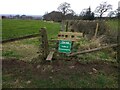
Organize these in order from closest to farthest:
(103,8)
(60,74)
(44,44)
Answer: (60,74)
(44,44)
(103,8)

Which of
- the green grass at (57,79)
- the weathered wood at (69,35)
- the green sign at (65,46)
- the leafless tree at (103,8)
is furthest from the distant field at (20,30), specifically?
the leafless tree at (103,8)

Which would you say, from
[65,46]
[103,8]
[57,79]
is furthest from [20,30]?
[103,8]

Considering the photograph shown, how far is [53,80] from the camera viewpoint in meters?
5.45

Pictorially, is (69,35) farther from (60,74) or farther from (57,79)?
(57,79)

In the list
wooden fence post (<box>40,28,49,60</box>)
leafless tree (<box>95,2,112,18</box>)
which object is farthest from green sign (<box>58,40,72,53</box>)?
leafless tree (<box>95,2,112,18</box>)

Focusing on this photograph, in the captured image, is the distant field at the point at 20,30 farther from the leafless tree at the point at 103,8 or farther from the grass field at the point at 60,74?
the leafless tree at the point at 103,8

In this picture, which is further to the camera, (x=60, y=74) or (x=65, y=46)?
(x=65, y=46)

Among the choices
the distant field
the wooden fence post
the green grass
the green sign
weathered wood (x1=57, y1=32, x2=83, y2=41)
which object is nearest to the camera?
the green grass

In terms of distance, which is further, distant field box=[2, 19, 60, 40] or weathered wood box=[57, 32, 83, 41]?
distant field box=[2, 19, 60, 40]

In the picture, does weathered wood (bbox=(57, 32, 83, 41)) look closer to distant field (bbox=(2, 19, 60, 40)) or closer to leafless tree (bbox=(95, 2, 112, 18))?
distant field (bbox=(2, 19, 60, 40))

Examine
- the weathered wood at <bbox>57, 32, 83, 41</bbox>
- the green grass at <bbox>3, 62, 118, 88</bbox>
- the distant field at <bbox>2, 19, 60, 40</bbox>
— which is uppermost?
the weathered wood at <bbox>57, 32, 83, 41</bbox>

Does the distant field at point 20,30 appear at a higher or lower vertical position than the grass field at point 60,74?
higher

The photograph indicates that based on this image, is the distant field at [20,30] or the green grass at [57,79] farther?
the distant field at [20,30]

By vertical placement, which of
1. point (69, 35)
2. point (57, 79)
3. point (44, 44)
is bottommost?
point (57, 79)
